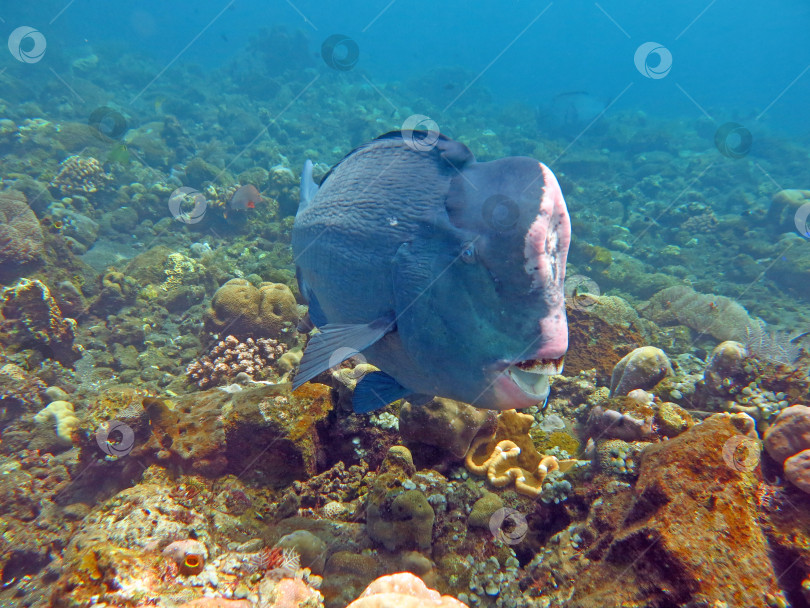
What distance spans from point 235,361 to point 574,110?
93.0ft

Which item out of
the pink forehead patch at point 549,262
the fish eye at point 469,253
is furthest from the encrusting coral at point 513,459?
the fish eye at point 469,253

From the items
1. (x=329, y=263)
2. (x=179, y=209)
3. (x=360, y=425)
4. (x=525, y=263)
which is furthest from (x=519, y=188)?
(x=179, y=209)

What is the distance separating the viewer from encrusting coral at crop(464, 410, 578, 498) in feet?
11.5

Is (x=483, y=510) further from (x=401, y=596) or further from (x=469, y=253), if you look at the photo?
(x=469, y=253)

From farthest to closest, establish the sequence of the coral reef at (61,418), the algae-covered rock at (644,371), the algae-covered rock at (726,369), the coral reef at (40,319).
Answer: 1. the coral reef at (40,319)
2. the coral reef at (61,418)
3. the algae-covered rock at (644,371)
4. the algae-covered rock at (726,369)

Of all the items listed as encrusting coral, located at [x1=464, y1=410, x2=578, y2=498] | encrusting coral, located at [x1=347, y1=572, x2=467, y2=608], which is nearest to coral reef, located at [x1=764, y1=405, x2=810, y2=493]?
encrusting coral, located at [x1=464, y1=410, x2=578, y2=498]

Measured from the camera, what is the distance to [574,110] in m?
25.5

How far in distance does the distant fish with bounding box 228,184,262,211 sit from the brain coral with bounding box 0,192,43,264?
4.44 metres

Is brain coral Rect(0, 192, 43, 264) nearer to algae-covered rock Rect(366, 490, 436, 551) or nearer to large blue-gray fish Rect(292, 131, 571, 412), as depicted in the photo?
large blue-gray fish Rect(292, 131, 571, 412)

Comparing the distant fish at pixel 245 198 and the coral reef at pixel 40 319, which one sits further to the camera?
the distant fish at pixel 245 198

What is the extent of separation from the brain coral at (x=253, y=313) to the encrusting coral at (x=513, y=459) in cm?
386

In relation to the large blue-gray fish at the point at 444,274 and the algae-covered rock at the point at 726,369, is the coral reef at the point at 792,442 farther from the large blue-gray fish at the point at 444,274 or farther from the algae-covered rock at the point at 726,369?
the large blue-gray fish at the point at 444,274

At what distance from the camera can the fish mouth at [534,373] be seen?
1472mm

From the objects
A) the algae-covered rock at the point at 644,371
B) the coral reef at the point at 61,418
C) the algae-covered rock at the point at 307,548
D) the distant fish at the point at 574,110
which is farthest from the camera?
the distant fish at the point at 574,110
